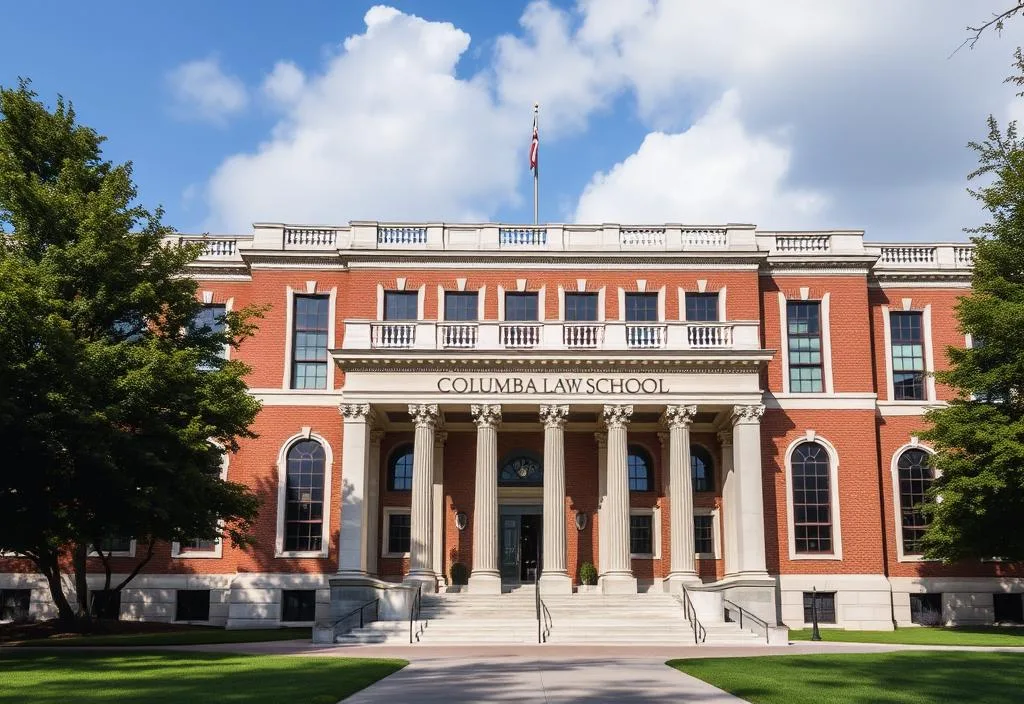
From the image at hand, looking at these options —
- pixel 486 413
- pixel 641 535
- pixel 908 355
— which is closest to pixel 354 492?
pixel 486 413

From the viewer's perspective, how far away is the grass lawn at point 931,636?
27.8 m

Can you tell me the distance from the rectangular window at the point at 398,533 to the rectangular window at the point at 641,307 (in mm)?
11341

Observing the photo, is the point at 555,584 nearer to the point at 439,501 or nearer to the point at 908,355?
the point at 439,501

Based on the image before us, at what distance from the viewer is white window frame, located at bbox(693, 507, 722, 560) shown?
36344 mm

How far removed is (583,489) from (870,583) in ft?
35.0

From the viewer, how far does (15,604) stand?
36062mm

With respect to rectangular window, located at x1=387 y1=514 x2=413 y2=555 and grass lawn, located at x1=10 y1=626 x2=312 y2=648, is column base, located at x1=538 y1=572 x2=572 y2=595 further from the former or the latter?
grass lawn, located at x1=10 y1=626 x2=312 y2=648

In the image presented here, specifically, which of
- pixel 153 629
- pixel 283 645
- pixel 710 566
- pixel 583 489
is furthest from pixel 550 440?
pixel 153 629

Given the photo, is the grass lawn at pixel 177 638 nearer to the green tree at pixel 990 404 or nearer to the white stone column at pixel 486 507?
the white stone column at pixel 486 507

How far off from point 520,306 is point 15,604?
21504 millimetres

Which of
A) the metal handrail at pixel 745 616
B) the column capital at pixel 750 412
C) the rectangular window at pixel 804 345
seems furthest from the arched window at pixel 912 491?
the metal handrail at pixel 745 616

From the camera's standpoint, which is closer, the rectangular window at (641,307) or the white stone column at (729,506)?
the white stone column at (729,506)

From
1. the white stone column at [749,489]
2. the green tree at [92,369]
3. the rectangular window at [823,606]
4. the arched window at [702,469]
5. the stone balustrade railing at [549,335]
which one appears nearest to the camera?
→ the green tree at [92,369]

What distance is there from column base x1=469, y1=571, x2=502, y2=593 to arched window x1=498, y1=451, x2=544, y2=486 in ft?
17.6
